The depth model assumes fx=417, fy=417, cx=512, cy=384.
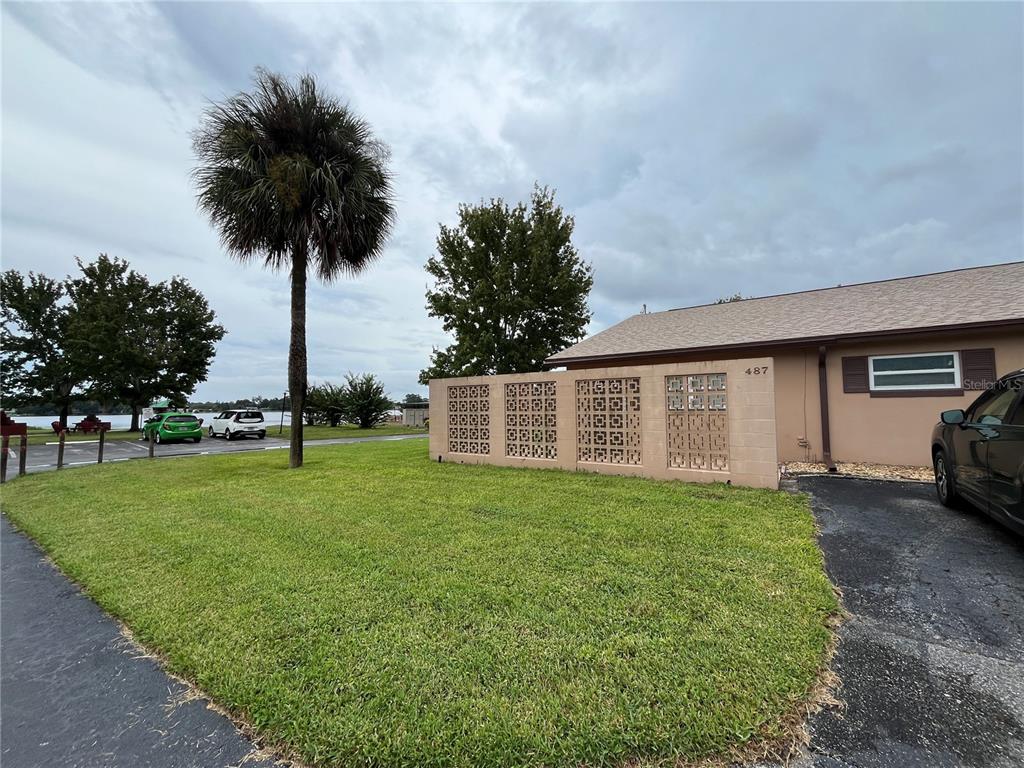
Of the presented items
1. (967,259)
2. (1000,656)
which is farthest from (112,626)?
(967,259)

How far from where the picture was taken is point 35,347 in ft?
80.9

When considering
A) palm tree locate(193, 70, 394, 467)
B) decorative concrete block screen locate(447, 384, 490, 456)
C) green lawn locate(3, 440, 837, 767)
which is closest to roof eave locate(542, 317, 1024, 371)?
decorative concrete block screen locate(447, 384, 490, 456)

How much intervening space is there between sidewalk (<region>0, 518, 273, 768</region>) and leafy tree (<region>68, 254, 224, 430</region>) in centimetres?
2734

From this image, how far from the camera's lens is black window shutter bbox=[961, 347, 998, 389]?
24.3 ft

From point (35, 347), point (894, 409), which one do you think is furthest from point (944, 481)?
point (35, 347)

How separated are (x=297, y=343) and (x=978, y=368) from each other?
44.9 ft

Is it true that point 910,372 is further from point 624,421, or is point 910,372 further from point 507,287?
point 507,287

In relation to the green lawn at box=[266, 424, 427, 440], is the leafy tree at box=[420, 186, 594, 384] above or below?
above

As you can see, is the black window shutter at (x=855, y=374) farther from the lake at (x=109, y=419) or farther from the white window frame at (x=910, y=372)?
the lake at (x=109, y=419)

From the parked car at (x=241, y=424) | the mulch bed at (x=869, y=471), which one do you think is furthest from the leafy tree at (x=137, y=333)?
the mulch bed at (x=869, y=471)

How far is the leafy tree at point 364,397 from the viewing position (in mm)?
27250

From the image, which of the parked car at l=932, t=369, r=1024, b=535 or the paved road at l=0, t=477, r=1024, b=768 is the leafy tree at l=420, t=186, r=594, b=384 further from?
the paved road at l=0, t=477, r=1024, b=768

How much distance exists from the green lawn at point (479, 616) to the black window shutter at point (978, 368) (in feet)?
16.9

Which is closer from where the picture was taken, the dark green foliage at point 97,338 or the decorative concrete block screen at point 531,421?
the decorative concrete block screen at point 531,421
